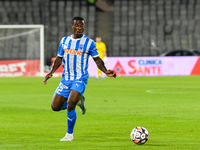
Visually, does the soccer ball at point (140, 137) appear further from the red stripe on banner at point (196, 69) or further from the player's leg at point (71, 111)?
the red stripe on banner at point (196, 69)

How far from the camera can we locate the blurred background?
30.8 m

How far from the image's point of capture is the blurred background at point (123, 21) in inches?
1214

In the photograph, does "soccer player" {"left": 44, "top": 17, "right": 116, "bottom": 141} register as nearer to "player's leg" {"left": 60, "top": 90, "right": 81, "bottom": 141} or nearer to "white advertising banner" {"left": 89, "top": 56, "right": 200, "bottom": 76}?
"player's leg" {"left": 60, "top": 90, "right": 81, "bottom": 141}

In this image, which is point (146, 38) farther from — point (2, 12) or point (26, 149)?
point (26, 149)

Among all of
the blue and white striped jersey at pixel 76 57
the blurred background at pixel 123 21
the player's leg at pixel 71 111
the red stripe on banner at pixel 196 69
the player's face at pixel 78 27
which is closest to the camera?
the player's leg at pixel 71 111

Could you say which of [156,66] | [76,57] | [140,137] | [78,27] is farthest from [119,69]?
[140,137]

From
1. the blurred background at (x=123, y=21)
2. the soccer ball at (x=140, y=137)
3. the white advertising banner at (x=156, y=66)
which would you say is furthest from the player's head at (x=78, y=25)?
the blurred background at (x=123, y=21)

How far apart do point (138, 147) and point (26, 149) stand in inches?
56.7

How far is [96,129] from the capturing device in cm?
749

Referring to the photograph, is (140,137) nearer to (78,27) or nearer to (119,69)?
(78,27)

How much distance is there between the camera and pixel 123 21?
32.0 meters

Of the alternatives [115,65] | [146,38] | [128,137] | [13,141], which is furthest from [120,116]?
[146,38]

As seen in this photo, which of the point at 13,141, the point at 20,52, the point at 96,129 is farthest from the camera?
the point at 20,52

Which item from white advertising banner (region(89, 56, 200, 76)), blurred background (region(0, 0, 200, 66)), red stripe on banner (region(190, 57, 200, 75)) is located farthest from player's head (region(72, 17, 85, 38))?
blurred background (region(0, 0, 200, 66))
